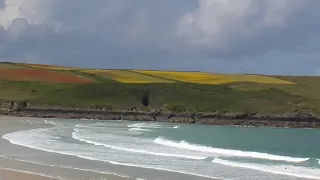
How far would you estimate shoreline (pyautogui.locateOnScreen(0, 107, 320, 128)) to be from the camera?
237 ft

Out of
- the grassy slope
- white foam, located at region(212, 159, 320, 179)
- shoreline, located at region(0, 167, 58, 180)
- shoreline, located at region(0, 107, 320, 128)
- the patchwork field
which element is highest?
the patchwork field

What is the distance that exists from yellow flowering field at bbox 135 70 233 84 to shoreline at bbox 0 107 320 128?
26.1 metres

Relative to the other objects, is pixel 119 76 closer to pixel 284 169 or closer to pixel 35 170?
pixel 284 169

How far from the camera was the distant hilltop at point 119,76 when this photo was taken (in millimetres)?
93250

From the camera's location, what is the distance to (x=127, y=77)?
102188 millimetres

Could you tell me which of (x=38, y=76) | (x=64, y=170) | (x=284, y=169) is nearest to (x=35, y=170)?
(x=64, y=170)

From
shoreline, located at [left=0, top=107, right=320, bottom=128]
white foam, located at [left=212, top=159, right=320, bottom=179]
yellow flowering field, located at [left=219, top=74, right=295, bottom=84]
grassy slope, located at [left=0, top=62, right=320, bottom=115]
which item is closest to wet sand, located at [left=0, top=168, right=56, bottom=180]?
white foam, located at [left=212, top=159, right=320, bottom=179]

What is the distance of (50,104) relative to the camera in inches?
3083

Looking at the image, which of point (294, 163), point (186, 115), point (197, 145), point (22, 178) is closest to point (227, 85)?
point (186, 115)

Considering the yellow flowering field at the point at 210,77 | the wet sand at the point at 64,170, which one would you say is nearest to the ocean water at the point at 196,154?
the wet sand at the point at 64,170

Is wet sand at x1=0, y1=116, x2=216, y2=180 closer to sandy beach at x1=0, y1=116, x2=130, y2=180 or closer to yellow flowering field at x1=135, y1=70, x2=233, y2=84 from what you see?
sandy beach at x1=0, y1=116, x2=130, y2=180

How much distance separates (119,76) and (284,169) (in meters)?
77.4

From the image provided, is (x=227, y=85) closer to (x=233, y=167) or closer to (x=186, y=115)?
(x=186, y=115)

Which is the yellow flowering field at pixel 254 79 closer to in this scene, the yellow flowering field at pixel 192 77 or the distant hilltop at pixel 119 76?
the distant hilltop at pixel 119 76
